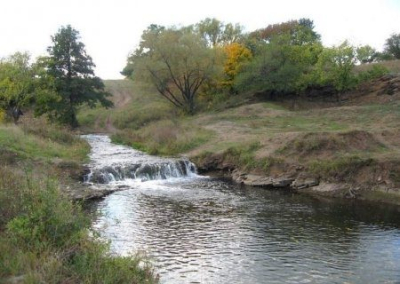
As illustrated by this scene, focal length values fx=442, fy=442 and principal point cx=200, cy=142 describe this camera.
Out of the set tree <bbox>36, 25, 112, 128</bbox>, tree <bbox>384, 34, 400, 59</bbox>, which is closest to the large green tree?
tree <bbox>36, 25, 112, 128</bbox>

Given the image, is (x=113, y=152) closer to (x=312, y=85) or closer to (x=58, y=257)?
(x=58, y=257)

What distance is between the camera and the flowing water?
11.5 metres

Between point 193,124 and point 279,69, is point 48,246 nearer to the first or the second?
point 193,124

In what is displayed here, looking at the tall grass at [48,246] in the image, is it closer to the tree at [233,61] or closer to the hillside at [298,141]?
the hillside at [298,141]

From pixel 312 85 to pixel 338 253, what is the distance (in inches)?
1566

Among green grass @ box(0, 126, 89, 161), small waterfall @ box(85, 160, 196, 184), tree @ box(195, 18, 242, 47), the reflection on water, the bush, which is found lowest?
the reflection on water

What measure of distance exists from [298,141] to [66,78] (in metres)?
26.8

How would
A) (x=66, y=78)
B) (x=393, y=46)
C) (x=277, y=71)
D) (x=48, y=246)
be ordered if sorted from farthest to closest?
1. (x=393, y=46)
2. (x=277, y=71)
3. (x=66, y=78)
4. (x=48, y=246)

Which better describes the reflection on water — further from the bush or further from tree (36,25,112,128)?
the bush

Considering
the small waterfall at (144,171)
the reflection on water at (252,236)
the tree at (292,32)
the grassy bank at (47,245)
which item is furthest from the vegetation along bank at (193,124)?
the reflection on water at (252,236)

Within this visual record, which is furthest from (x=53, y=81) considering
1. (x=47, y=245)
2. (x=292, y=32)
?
(x=292, y=32)

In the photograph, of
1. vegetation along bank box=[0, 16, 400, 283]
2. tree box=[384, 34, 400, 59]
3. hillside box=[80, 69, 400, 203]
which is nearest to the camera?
vegetation along bank box=[0, 16, 400, 283]

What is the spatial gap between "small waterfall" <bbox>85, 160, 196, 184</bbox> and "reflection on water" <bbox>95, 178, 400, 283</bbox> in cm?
280

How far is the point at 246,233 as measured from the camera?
49.0 ft
